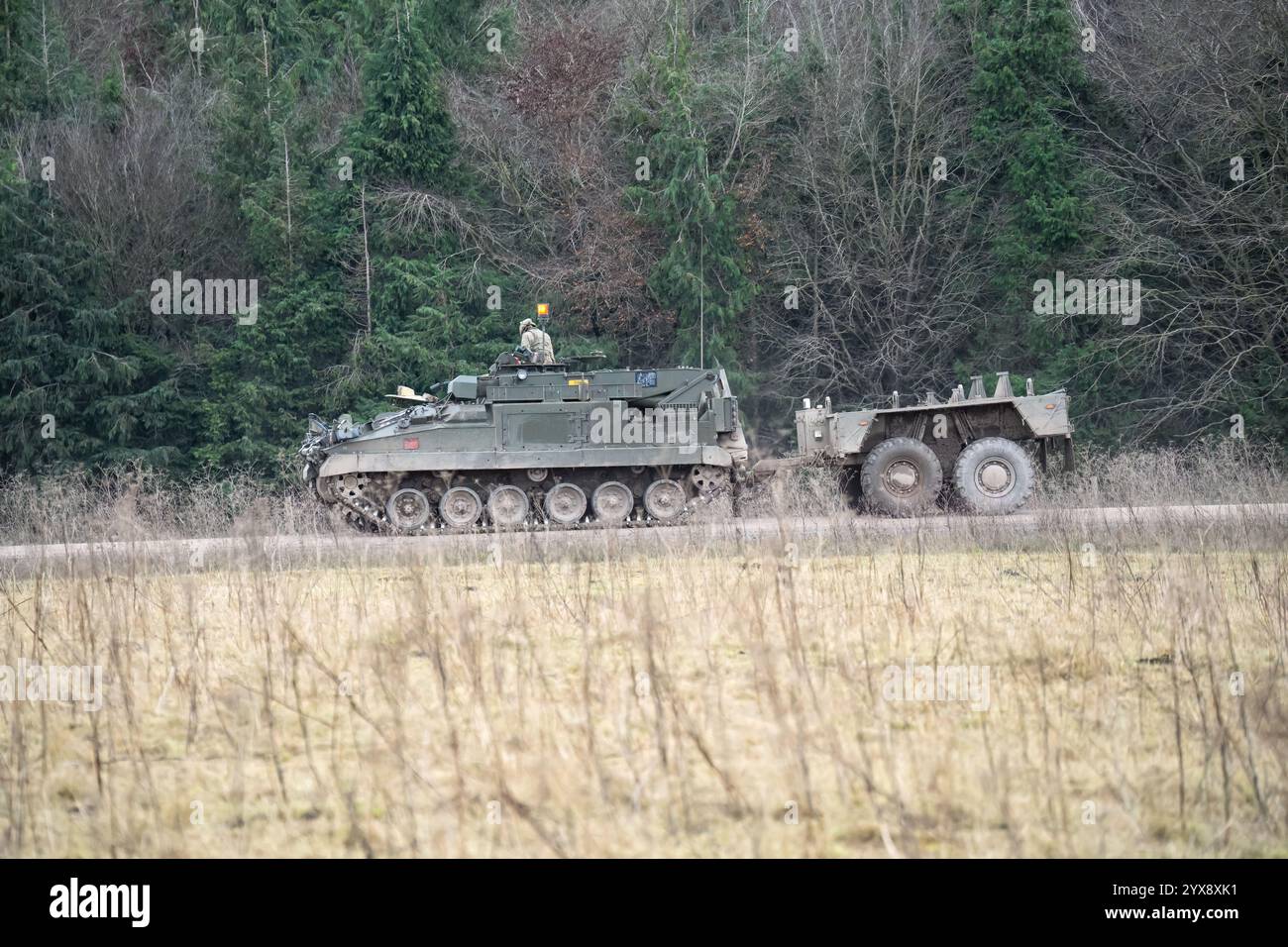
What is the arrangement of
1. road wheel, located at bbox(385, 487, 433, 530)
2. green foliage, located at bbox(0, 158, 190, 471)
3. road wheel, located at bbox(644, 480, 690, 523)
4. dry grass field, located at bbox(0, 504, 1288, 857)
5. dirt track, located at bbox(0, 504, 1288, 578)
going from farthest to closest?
1. green foliage, located at bbox(0, 158, 190, 471)
2. road wheel, located at bbox(644, 480, 690, 523)
3. road wheel, located at bbox(385, 487, 433, 530)
4. dirt track, located at bbox(0, 504, 1288, 578)
5. dry grass field, located at bbox(0, 504, 1288, 857)

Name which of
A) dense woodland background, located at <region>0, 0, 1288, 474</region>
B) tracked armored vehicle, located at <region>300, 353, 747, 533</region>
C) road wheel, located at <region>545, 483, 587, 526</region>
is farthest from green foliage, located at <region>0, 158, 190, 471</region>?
road wheel, located at <region>545, 483, 587, 526</region>

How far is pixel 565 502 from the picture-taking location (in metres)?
18.3

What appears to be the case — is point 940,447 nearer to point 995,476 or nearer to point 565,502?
point 995,476

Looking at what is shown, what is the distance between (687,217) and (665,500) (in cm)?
1111

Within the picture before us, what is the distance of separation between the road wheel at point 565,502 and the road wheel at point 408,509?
5.04 ft

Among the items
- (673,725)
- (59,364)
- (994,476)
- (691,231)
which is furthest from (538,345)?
(673,725)

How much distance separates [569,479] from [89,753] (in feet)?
38.0

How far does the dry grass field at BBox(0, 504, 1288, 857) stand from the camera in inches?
230

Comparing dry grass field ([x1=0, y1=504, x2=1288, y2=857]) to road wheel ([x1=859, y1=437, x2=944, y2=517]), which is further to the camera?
road wheel ([x1=859, y1=437, x2=944, y2=517])

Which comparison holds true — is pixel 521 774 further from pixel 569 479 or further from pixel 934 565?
pixel 569 479

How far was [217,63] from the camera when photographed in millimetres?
33969

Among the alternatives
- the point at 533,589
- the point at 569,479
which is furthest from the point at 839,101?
the point at 533,589

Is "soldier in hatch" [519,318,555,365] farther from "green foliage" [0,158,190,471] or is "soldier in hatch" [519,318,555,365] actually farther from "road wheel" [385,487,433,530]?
"green foliage" [0,158,190,471]

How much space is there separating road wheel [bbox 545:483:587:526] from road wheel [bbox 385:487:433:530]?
1536 millimetres
